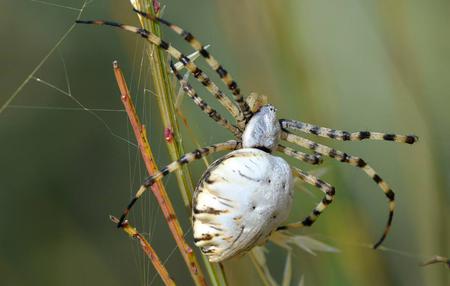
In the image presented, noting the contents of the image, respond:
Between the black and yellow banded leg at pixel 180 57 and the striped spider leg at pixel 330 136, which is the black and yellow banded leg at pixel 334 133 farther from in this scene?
the black and yellow banded leg at pixel 180 57

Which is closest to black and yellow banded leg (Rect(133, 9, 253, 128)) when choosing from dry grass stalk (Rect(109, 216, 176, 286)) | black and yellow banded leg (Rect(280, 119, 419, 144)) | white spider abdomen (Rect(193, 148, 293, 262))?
black and yellow banded leg (Rect(280, 119, 419, 144))

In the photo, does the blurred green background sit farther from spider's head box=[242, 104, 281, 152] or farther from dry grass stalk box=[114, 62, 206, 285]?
dry grass stalk box=[114, 62, 206, 285]

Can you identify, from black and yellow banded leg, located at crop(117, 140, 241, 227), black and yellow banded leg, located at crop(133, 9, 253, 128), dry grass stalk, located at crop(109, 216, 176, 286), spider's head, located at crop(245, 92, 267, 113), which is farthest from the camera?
spider's head, located at crop(245, 92, 267, 113)

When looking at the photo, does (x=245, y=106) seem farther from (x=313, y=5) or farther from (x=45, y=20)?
(x=45, y=20)

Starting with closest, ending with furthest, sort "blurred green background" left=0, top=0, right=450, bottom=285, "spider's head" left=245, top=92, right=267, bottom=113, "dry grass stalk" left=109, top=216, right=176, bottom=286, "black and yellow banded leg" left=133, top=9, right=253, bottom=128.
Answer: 1. "dry grass stalk" left=109, top=216, right=176, bottom=286
2. "black and yellow banded leg" left=133, top=9, right=253, bottom=128
3. "spider's head" left=245, top=92, right=267, bottom=113
4. "blurred green background" left=0, top=0, right=450, bottom=285

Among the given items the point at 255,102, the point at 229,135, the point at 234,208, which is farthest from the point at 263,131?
the point at 229,135

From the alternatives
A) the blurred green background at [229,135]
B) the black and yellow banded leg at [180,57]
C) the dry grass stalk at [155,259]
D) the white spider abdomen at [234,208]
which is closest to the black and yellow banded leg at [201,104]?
the black and yellow banded leg at [180,57]

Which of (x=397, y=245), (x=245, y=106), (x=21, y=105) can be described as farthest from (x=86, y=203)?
(x=397, y=245)
